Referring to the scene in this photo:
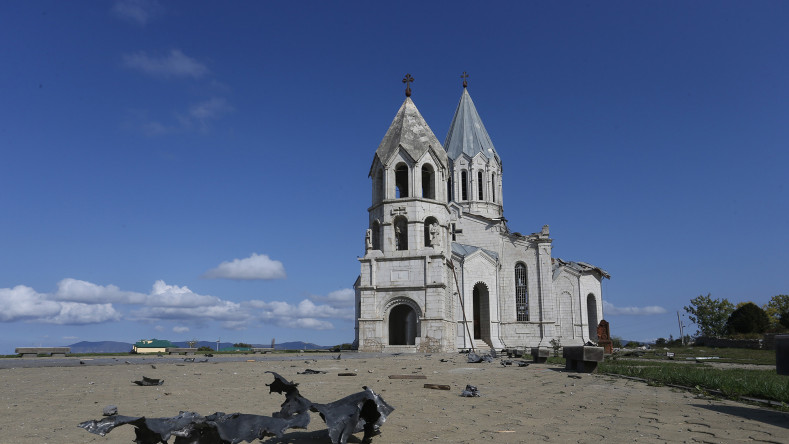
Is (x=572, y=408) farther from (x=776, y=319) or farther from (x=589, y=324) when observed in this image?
(x=776, y=319)

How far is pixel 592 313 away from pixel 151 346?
31732 mm

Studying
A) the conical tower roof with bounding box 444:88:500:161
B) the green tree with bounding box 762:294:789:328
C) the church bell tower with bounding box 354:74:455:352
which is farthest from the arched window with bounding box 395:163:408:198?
the green tree with bounding box 762:294:789:328

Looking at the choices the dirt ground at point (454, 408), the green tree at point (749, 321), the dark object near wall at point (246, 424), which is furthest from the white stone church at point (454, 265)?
the dark object near wall at point (246, 424)

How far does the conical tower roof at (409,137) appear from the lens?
32.8 meters

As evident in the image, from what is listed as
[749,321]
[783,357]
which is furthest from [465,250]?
[783,357]

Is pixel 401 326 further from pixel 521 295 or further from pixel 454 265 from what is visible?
pixel 521 295

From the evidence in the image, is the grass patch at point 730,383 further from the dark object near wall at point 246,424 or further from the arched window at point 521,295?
the arched window at point 521,295

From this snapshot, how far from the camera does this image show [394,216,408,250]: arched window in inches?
1276

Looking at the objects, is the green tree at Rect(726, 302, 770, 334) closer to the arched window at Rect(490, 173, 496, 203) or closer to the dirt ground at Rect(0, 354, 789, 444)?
the arched window at Rect(490, 173, 496, 203)

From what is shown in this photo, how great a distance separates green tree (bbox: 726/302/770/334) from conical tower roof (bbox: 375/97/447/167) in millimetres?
29649

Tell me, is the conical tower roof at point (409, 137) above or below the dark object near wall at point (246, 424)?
above

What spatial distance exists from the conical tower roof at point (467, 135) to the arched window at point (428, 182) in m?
9.63

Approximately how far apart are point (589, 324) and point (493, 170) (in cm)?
1426

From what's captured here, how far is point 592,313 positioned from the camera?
43.0 meters
